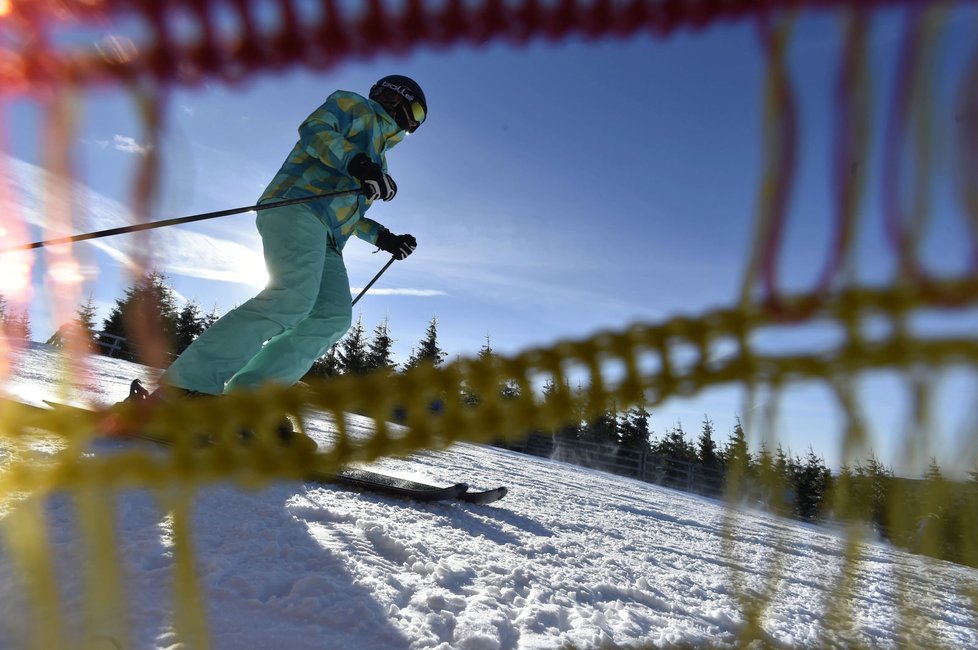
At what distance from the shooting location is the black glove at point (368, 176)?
241cm

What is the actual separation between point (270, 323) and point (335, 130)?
913mm

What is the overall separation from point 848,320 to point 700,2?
473 millimetres

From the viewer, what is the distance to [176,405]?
2.40ft

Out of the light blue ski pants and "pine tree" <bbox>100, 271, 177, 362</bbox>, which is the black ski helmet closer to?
the light blue ski pants

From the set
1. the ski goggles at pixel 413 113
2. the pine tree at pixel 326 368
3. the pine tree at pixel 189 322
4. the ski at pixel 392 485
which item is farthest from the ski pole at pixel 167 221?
the pine tree at pixel 189 322

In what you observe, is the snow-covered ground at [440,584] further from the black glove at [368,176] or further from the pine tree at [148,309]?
the black glove at [368,176]

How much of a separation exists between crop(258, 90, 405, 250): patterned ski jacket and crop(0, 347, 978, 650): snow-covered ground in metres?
1.26

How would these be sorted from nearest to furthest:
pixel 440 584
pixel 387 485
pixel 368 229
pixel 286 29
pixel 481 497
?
pixel 286 29 → pixel 440 584 → pixel 387 485 → pixel 481 497 → pixel 368 229

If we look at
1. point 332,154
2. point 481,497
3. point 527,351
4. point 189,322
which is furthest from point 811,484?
point 189,322

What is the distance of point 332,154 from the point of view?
2348 mm

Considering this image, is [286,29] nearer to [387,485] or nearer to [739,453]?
[739,453]

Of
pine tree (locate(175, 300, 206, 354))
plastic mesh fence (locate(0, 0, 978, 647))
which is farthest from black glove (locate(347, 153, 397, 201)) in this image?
pine tree (locate(175, 300, 206, 354))

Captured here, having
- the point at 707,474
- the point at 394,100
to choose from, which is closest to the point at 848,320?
the point at 394,100

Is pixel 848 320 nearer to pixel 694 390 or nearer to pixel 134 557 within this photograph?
pixel 694 390
